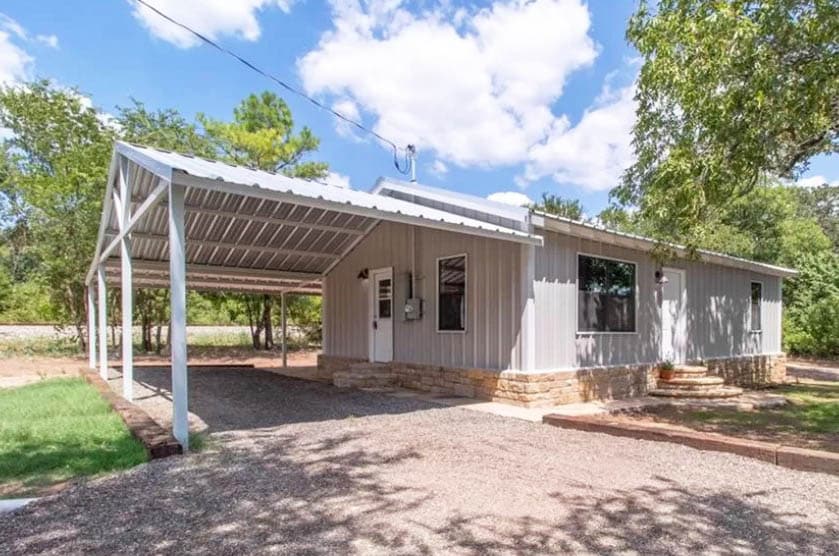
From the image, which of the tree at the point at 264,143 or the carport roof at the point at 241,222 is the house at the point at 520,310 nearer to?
the carport roof at the point at 241,222

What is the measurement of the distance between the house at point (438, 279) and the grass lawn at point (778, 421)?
4.60 feet

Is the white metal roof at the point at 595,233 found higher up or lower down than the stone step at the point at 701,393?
higher up

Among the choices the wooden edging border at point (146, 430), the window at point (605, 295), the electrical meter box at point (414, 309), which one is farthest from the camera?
the electrical meter box at point (414, 309)

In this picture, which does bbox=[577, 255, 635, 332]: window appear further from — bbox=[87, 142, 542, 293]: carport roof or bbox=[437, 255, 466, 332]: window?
bbox=[437, 255, 466, 332]: window

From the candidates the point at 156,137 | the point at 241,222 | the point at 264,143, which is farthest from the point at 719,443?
the point at 156,137

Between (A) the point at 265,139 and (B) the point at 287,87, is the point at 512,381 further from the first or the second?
(A) the point at 265,139

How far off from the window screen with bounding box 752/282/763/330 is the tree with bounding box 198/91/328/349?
1338 centimetres

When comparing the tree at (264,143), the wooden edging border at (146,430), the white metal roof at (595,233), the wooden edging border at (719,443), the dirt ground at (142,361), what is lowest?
the dirt ground at (142,361)

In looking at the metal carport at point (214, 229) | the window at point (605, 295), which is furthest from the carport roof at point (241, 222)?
the window at point (605, 295)

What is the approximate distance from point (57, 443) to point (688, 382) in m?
9.23

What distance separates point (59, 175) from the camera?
14.8 metres

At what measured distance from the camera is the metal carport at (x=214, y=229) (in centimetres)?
481

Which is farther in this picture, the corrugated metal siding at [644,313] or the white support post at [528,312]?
the corrugated metal siding at [644,313]

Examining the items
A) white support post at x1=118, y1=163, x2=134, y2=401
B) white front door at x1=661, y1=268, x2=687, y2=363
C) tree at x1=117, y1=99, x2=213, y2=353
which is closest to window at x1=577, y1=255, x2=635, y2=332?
white front door at x1=661, y1=268, x2=687, y2=363
